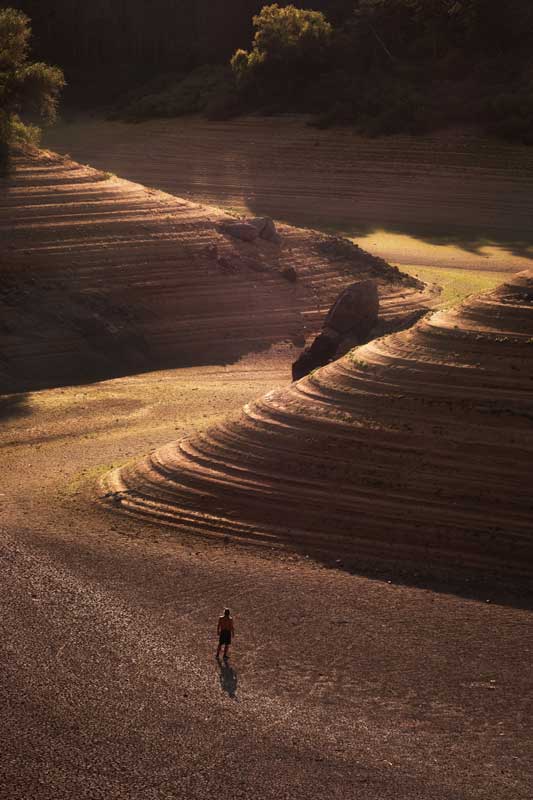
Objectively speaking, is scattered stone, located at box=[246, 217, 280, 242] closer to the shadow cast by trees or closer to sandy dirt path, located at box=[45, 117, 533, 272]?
sandy dirt path, located at box=[45, 117, 533, 272]

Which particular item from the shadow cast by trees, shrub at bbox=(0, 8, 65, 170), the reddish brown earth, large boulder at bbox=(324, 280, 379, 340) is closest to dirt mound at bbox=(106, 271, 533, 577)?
the reddish brown earth

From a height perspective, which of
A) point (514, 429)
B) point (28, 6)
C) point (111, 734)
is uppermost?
point (28, 6)

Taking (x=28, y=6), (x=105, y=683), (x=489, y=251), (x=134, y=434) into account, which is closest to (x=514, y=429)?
(x=105, y=683)

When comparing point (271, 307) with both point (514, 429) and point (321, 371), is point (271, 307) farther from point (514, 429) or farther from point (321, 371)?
point (514, 429)

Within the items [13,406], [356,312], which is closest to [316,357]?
[356,312]

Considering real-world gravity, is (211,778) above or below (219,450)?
below

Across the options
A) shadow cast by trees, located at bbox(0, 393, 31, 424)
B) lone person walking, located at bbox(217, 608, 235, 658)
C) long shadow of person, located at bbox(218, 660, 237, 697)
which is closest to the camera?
long shadow of person, located at bbox(218, 660, 237, 697)
